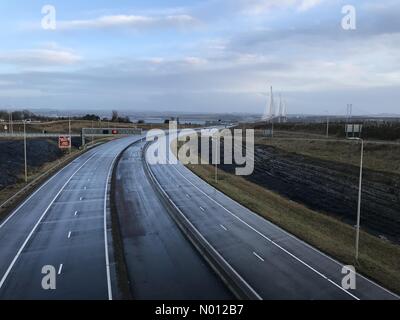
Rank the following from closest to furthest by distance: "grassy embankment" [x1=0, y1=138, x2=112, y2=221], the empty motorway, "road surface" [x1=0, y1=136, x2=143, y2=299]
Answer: the empty motorway, "road surface" [x1=0, y1=136, x2=143, y2=299], "grassy embankment" [x1=0, y1=138, x2=112, y2=221]

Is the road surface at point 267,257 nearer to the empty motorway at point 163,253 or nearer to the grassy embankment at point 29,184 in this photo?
the empty motorway at point 163,253

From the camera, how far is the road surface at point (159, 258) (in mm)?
23391

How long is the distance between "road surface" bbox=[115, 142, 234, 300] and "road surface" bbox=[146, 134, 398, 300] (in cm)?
191

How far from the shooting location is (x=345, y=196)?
57094 mm

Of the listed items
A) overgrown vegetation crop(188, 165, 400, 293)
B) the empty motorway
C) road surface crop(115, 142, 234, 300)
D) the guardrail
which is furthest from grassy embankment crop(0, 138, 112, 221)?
overgrown vegetation crop(188, 165, 400, 293)

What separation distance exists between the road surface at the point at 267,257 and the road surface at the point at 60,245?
25.9ft

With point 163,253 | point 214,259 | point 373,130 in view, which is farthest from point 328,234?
point 373,130

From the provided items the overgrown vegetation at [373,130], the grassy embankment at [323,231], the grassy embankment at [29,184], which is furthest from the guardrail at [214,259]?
the overgrown vegetation at [373,130]

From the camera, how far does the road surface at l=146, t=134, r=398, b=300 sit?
2361 centimetres

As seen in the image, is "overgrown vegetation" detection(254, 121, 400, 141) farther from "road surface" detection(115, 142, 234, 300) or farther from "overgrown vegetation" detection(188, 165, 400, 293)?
"road surface" detection(115, 142, 234, 300)

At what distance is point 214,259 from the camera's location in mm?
28000
